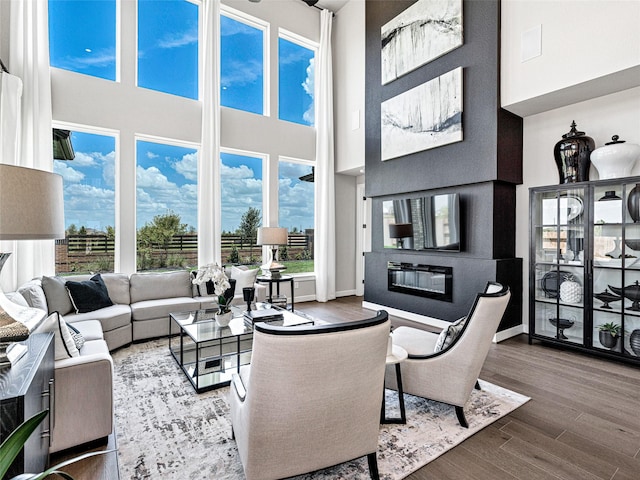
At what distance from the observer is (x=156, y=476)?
1.81 metres

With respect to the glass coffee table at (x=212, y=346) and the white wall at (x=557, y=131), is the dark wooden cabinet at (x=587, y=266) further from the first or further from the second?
the glass coffee table at (x=212, y=346)

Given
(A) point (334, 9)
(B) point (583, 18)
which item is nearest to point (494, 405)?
(B) point (583, 18)

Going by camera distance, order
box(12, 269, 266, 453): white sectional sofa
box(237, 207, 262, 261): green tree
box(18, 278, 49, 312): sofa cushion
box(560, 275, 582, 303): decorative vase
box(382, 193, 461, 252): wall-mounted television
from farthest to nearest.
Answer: box(237, 207, 262, 261): green tree, box(382, 193, 461, 252): wall-mounted television, box(560, 275, 582, 303): decorative vase, box(18, 278, 49, 312): sofa cushion, box(12, 269, 266, 453): white sectional sofa

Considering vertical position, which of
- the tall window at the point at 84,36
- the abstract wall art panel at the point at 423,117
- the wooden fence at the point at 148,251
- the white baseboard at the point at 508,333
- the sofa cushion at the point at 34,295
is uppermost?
the tall window at the point at 84,36

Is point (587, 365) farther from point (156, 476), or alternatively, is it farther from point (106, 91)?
point (106, 91)

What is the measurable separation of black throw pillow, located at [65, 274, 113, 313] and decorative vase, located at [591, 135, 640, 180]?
5559 millimetres

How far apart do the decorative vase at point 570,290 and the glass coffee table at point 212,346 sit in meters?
2.82

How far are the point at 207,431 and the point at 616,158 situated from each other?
4381mm

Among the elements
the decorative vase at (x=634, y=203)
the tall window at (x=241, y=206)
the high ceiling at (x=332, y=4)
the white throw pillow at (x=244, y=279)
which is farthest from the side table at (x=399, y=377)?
the high ceiling at (x=332, y=4)

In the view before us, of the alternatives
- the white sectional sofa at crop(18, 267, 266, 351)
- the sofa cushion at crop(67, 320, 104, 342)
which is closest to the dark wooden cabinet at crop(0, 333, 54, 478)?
the sofa cushion at crop(67, 320, 104, 342)

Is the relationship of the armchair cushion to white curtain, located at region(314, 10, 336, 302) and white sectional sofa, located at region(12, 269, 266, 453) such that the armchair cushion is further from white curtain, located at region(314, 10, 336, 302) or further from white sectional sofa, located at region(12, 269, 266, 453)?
white curtain, located at region(314, 10, 336, 302)

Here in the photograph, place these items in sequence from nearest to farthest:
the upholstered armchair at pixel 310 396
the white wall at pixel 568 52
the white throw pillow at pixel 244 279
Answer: the upholstered armchair at pixel 310 396
the white wall at pixel 568 52
the white throw pillow at pixel 244 279

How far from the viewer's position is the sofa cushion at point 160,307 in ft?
13.1

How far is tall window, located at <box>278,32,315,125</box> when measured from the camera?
6457 mm
